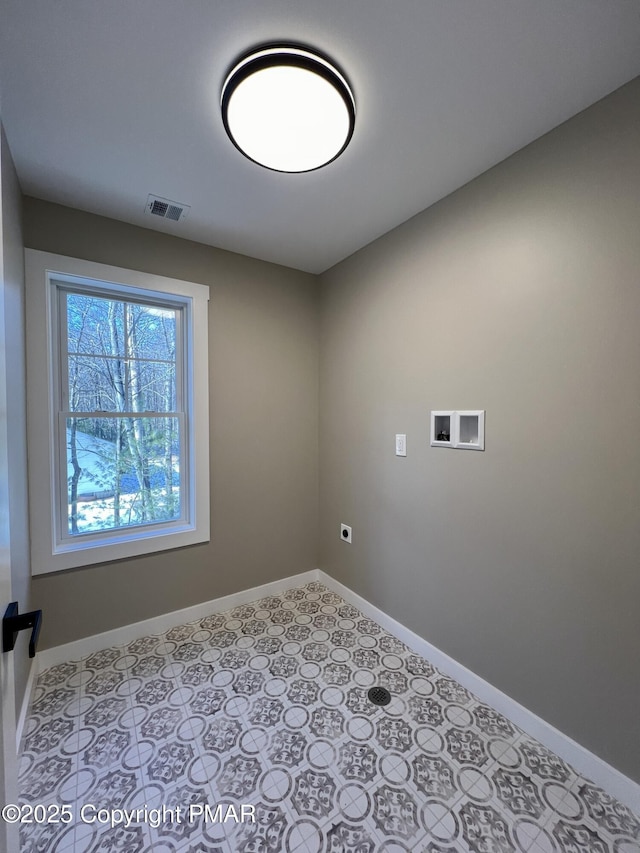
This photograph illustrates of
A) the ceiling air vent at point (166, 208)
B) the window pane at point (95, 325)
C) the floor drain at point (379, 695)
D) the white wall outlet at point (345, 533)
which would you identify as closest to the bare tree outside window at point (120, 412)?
the window pane at point (95, 325)

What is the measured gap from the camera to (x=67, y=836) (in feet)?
3.68

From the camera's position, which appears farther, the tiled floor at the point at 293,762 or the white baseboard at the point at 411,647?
the white baseboard at the point at 411,647

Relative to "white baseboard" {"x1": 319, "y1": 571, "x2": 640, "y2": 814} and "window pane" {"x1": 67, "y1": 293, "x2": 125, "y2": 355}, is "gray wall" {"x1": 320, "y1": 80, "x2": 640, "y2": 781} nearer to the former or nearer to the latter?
"white baseboard" {"x1": 319, "y1": 571, "x2": 640, "y2": 814}

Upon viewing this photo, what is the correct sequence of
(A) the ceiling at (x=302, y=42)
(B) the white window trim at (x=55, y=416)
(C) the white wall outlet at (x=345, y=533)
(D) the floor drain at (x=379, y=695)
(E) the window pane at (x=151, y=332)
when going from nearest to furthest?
(A) the ceiling at (x=302, y=42), (D) the floor drain at (x=379, y=695), (B) the white window trim at (x=55, y=416), (E) the window pane at (x=151, y=332), (C) the white wall outlet at (x=345, y=533)

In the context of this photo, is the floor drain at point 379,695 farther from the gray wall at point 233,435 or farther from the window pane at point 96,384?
the window pane at point 96,384

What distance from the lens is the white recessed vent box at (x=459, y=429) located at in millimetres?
1690

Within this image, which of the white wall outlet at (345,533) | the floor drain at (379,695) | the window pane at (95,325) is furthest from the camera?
the white wall outlet at (345,533)

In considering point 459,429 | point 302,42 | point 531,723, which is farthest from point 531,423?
point 302,42

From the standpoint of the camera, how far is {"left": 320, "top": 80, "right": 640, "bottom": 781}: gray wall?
1.25 metres

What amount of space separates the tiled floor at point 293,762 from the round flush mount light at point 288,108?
2409mm

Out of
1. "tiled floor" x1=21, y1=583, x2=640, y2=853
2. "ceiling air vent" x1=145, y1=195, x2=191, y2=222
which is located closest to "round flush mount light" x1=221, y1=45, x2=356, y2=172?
"ceiling air vent" x1=145, y1=195, x2=191, y2=222

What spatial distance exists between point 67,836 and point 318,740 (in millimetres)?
878

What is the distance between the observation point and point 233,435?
8.07ft

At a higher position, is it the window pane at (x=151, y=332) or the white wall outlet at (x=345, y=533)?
the window pane at (x=151, y=332)
